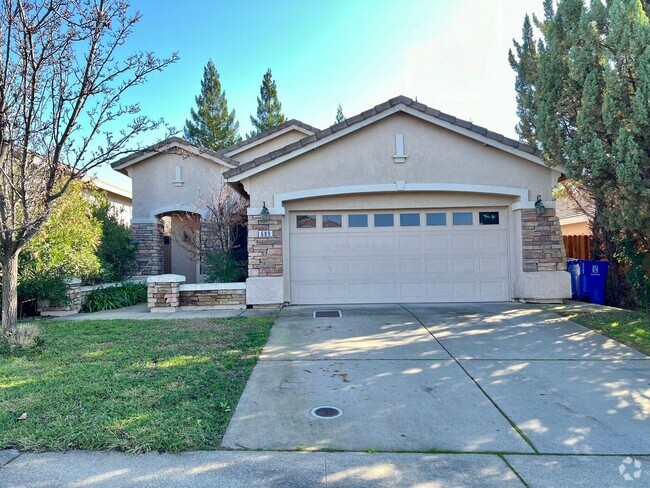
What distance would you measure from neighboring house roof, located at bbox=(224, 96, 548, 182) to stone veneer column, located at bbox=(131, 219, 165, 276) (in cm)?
542

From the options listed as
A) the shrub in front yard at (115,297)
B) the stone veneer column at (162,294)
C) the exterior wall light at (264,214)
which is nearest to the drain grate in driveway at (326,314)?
the exterior wall light at (264,214)

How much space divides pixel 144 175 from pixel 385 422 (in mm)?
12644

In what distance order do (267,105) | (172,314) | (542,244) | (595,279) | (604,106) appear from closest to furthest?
(604,106), (172,314), (542,244), (595,279), (267,105)

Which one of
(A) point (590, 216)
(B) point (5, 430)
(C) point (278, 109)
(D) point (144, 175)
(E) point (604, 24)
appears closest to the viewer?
(B) point (5, 430)

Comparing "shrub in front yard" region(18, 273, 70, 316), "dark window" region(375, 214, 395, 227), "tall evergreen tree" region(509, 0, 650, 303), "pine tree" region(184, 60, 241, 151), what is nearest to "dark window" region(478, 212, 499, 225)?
"tall evergreen tree" region(509, 0, 650, 303)

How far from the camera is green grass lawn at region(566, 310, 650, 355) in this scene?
6.29m

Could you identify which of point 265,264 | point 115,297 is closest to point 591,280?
point 265,264

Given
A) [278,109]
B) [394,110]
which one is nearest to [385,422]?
[394,110]

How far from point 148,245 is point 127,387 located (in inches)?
385

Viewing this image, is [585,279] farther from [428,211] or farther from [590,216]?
[428,211]

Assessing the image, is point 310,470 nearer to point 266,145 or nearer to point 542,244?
point 542,244

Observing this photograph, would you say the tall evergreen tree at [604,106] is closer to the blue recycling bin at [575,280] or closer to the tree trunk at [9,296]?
the blue recycling bin at [575,280]

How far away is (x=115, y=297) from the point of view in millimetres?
10500

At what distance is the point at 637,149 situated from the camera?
6.69 metres
